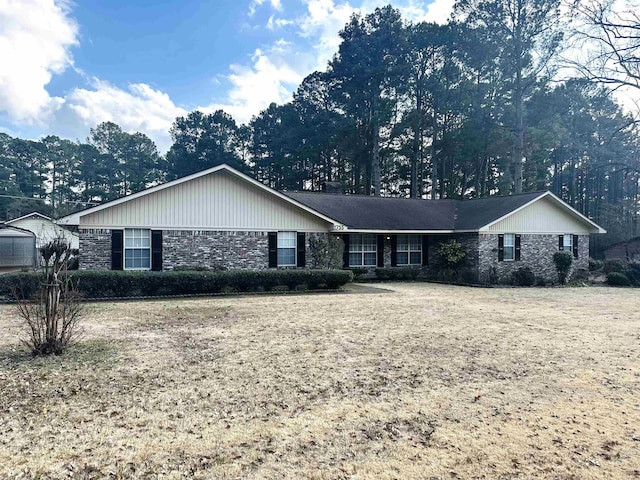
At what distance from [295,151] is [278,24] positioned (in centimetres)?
1889

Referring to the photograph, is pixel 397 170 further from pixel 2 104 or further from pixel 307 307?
pixel 2 104

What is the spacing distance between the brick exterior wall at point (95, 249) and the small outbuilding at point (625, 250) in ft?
98.1

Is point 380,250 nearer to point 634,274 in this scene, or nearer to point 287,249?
point 287,249

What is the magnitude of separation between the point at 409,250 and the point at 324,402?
55.5 feet

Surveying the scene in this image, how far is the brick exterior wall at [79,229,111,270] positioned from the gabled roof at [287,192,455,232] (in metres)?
8.36

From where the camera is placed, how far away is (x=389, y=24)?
32344 millimetres

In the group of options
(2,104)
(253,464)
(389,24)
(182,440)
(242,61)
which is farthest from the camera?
(2,104)

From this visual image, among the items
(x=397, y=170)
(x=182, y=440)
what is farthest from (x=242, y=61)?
(x=182, y=440)

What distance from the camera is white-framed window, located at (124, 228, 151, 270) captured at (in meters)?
15.0

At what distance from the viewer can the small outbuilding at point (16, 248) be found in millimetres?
27188

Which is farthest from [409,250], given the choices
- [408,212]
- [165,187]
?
[165,187]

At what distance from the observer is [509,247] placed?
20.5 m

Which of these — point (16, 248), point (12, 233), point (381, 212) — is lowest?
point (16, 248)

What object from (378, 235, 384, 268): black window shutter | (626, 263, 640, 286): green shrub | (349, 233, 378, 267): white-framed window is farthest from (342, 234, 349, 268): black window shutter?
(626, 263, 640, 286): green shrub
